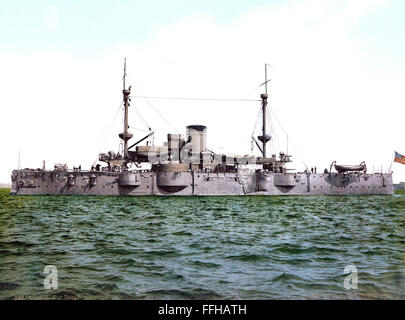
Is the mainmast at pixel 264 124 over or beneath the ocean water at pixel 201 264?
over

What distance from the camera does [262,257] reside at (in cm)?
779

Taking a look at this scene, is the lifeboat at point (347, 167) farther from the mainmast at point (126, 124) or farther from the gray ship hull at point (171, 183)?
the mainmast at point (126, 124)

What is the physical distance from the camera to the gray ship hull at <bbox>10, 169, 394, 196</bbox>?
42.5 m

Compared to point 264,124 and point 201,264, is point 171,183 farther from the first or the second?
point 201,264

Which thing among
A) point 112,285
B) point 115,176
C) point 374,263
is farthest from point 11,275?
point 115,176

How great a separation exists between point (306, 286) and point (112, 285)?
138 inches

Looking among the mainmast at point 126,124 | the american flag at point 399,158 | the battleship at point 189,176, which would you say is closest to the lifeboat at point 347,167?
the battleship at point 189,176

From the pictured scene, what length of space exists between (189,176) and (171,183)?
9.25ft

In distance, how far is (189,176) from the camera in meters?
44.3

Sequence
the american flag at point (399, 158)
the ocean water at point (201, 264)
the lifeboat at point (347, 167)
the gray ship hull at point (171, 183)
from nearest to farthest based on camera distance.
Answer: the ocean water at point (201, 264) → the gray ship hull at point (171, 183) → the american flag at point (399, 158) → the lifeboat at point (347, 167)

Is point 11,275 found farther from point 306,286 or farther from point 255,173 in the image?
point 255,173

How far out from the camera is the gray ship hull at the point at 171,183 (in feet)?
139

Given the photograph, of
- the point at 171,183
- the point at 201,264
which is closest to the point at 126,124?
the point at 171,183
